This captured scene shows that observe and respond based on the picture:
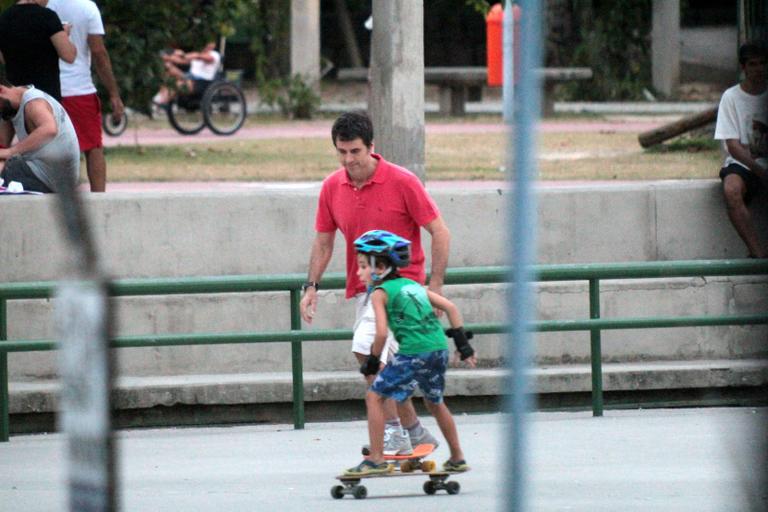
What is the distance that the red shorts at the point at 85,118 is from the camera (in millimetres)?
10289

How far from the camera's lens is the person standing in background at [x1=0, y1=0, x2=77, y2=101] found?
9617 millimetres

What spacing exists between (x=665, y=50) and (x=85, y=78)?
69.0ft

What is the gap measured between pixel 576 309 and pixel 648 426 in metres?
1.35

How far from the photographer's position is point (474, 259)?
32.7 ft

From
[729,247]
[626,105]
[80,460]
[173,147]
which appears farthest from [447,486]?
[626,105]

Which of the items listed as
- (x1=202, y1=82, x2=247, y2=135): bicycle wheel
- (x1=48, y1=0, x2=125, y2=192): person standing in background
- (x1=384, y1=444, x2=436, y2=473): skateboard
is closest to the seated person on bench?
(x1=202, y1=82, x2=247, y2=135): bicycle wheel

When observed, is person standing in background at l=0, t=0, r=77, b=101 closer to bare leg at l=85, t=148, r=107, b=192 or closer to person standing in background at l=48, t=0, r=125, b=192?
person standing in background at l=48, t=0, r=125, b=192

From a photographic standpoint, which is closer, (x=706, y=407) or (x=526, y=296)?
(x=526, y=296)

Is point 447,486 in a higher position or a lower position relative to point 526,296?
lower

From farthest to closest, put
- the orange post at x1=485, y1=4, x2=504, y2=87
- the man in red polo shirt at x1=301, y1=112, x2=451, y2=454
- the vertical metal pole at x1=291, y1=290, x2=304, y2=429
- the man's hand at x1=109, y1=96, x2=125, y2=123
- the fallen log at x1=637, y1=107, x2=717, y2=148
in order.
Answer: the orange post at x1=485, y1=4, x2=504, y2=87 → the fallen log at x1=637, y1=107, x2=717, y2=148 → the man's hand at x1=109, y1=96, x2=125, y2=123 → the vertical metal pole at x1=291, y1=290, x2=304, y2=429 → the man in red polo shirt at x1=301, y1=112, x2=451, y2=454

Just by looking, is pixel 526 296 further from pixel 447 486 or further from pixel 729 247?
pixel 729 247

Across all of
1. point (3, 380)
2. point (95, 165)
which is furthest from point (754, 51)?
point (95, 165)

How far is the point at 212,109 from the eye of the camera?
69.5 ft

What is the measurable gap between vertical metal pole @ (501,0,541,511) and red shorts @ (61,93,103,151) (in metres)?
7.90
